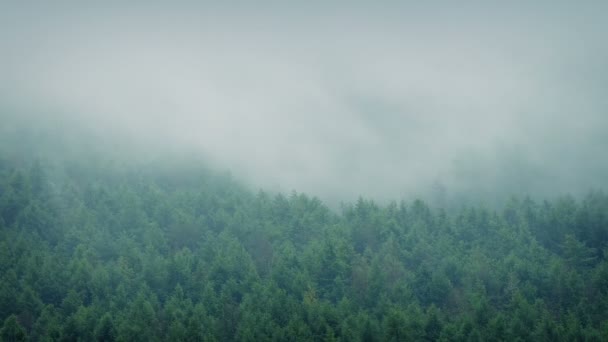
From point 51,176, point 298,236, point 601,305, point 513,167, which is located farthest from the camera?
point 513,167

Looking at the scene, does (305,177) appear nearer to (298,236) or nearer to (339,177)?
(339,177)

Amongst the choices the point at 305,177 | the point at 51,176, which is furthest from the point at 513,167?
the point at 51,176

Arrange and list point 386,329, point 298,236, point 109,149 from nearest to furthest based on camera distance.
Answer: point 386,329
point 298,236
point 109,149

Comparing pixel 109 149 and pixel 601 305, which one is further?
pixel 109 149

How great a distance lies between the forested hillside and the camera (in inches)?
2473

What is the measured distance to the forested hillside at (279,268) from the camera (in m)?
62.8

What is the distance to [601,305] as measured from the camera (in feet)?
226

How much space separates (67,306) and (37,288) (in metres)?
6.06

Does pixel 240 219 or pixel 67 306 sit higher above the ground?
pixel 240 219

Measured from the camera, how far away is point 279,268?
79.6m

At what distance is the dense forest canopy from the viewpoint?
6291 centimetres

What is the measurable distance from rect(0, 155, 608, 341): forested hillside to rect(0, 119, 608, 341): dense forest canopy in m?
0.22

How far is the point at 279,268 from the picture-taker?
3135 inches

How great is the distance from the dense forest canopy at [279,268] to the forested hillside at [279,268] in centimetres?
22
